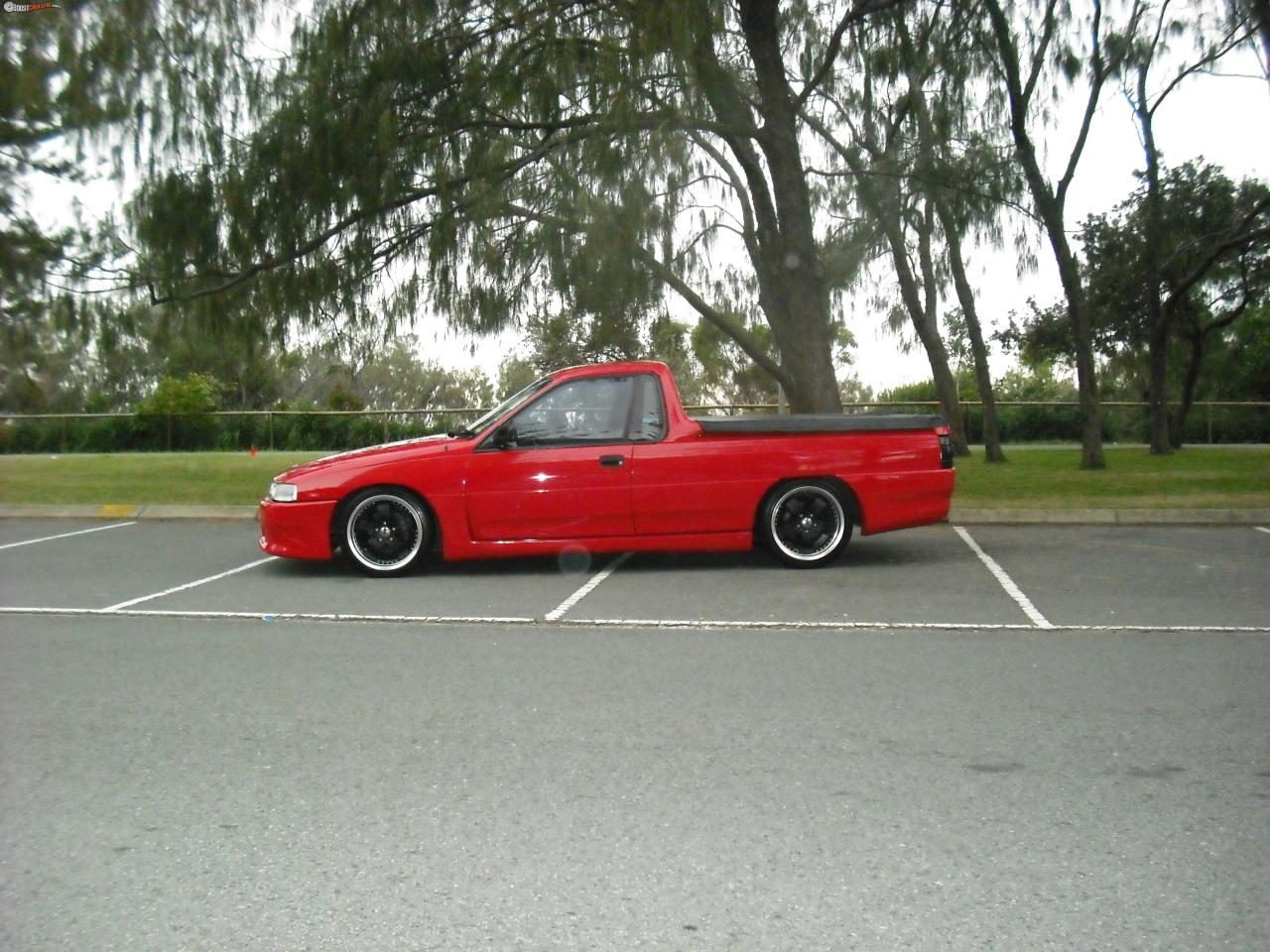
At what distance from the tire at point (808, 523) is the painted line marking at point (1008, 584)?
45.5 inches

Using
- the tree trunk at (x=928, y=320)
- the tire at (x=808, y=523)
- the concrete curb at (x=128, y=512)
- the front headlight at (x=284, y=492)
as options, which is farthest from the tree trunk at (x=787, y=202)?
the front headlight at (x=284, y=492)

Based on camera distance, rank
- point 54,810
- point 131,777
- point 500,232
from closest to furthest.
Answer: point 54,810, point 131,777, point 500,232

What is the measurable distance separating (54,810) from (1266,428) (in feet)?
115

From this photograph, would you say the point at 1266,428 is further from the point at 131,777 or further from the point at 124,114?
the point at 131,777

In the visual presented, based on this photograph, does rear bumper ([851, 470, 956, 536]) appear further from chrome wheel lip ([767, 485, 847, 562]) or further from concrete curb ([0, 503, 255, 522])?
concrete curb ([0, 503, 255, 522])

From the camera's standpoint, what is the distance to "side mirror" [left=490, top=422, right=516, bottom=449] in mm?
9836

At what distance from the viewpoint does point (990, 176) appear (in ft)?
53.6

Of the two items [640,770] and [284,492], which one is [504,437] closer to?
[284,492]

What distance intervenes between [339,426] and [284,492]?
26.0 metres

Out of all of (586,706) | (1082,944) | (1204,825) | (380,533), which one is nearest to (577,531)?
(380,533)

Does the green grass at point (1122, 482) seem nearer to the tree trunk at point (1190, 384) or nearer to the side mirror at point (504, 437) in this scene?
the tree trunk at point (1190, 384)

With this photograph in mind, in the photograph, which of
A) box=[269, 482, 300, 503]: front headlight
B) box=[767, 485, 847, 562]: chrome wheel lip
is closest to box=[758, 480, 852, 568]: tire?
box=[767, 485, 847, 562]: chrome wheel lip

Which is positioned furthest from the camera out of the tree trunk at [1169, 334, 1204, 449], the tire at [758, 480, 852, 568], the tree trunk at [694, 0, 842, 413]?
the tree trunk at [1169, 334, 1204, 449]

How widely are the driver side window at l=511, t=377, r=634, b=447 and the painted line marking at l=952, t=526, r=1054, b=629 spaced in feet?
9.69
